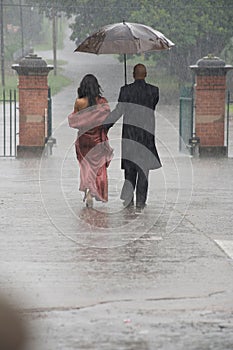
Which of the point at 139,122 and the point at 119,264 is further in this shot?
the point at 139,122

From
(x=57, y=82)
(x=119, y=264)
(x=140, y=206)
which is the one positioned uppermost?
(x=119, y=264)

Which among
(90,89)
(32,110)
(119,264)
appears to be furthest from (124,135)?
(32,110)

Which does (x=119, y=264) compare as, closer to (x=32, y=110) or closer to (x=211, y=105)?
(x=32, y=110)

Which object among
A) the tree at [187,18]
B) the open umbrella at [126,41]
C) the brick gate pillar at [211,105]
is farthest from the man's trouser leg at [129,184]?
the tree at [187,18]

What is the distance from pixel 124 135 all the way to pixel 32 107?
24.7 feet

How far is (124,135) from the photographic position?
43.3 ft

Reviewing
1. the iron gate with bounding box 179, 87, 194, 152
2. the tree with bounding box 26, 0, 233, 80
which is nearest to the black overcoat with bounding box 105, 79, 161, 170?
the iron gate with bounding box 179, 87, 194, 152

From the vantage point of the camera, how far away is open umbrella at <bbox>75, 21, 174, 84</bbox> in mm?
13922

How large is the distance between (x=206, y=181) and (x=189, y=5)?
3248 centimetres

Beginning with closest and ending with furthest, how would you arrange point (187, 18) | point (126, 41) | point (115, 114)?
point (115, 114), point (126, 41), point (187, 18)

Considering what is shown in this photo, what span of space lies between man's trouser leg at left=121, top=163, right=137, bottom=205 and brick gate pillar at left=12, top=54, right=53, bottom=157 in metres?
7.34

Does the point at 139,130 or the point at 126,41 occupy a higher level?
the point at 126,41

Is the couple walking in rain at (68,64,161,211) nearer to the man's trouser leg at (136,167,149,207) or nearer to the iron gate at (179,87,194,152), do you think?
the man's trouser leg at (136,167,149,207)

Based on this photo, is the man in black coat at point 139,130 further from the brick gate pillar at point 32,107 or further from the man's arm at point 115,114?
the brick gate pillar at point 32,107
